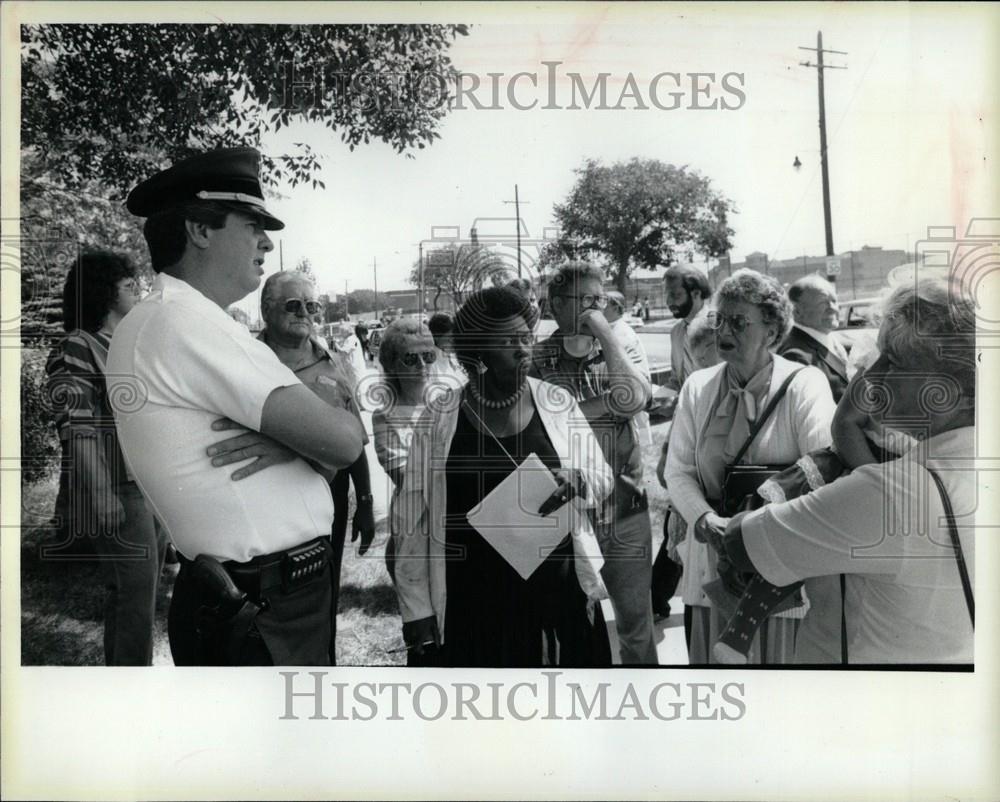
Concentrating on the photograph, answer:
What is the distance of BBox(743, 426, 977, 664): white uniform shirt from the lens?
4102mm

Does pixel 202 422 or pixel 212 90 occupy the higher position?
pixel 212 90

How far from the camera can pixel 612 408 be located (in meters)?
4.18

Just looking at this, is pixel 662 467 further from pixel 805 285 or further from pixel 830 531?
pixel 805 285

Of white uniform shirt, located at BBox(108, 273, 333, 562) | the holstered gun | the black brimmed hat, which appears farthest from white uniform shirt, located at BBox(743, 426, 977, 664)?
the black brimmed hat

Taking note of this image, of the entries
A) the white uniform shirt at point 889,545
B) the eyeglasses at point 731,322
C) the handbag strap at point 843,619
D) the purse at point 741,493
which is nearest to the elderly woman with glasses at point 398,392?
the eyeglasses at point 731,322

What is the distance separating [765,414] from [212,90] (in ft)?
7.76

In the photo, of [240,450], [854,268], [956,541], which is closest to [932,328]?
[854,268]

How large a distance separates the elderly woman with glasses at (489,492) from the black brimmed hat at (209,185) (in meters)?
0.89

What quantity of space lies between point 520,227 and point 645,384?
744mm

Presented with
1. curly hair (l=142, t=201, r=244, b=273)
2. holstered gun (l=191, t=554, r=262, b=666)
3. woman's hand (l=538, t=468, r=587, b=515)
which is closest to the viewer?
holstered gun (l=191, t=554, r=262, b=666)

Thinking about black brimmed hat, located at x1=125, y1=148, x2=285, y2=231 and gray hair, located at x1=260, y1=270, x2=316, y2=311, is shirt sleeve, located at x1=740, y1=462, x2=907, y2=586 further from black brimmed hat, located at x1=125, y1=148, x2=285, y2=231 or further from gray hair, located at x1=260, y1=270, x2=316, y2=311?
black brimmed hat, located at x1=125, y1=148, x2=285, y2=231

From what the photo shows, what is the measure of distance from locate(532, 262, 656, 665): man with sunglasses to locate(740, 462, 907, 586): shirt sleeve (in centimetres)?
44

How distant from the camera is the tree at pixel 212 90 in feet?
13.6

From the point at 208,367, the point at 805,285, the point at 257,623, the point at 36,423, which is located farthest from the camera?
the point at 36,423
